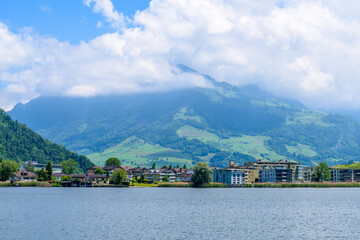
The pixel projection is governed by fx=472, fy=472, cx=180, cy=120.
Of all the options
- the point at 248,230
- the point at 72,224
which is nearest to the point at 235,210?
the point at 248,230

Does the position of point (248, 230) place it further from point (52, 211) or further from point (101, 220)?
point (52, 211)

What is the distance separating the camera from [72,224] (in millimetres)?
76562

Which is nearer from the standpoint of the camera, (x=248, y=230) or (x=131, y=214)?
(x=248, y=230)

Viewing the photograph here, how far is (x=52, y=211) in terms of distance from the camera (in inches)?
3868

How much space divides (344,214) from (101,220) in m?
50.2

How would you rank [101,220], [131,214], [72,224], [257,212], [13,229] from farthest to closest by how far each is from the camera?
1. [257,212]
2. [131,214]
3. [101,220]
4. [72,224]
5. [13,229]

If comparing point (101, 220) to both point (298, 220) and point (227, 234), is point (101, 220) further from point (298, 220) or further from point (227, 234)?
point (298, 220)

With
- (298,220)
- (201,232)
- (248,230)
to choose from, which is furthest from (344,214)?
(201,232)

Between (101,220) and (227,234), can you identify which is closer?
(227,234)

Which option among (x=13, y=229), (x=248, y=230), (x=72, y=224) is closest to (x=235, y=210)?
(x=248, y=230)

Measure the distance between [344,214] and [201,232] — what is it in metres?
41.8

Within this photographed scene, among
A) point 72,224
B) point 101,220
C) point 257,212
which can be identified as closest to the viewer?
point 72,224

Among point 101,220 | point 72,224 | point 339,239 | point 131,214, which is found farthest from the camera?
point 131,214

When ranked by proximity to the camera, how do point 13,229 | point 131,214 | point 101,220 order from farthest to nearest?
point 131,214 → point 101,220 → point 13,229
